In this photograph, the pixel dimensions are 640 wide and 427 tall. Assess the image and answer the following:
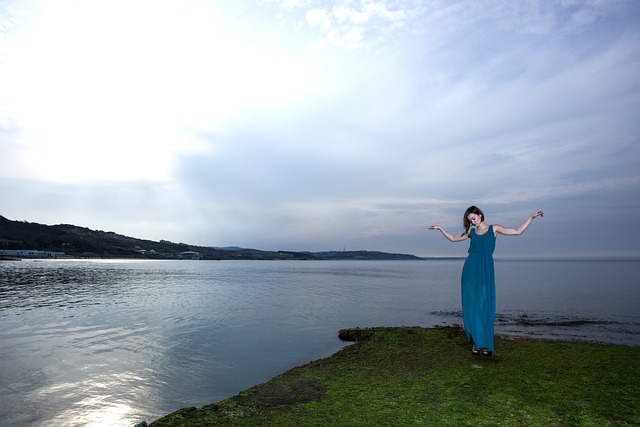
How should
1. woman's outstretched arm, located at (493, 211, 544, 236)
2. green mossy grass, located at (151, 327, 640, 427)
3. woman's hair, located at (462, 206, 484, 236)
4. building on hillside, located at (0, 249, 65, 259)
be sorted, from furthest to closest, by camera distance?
building on hillside, located at (0, 249, 65, 259) → woman's hair, located at (462, 206, 484, 236) → woman's outstretched arm, located at (493, 211, 544, 236) → green mossy grass, located at (151, 327, 640, 427)

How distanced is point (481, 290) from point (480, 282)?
22 centimetres

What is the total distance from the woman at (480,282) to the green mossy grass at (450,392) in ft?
2.38

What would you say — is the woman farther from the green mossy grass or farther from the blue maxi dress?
the green mossy grass

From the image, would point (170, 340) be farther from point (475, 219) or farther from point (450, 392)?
point (475, 219)

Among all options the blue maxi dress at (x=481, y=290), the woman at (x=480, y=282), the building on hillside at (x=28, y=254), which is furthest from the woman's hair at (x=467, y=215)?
the building on hillside at (x=28, y=254)

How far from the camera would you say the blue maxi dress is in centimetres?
1009

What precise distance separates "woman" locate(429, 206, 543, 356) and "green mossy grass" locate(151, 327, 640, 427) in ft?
2.38

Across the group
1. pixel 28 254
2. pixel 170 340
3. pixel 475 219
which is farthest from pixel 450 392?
pixel 28 254

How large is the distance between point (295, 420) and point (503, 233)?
7256 mm

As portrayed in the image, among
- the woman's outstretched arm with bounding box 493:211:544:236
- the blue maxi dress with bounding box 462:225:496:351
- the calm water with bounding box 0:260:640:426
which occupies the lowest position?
the calm water with bounding box 0:260:640:426

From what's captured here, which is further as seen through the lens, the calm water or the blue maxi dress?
the calm water

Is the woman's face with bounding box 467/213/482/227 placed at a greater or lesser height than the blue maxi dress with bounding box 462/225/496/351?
greater

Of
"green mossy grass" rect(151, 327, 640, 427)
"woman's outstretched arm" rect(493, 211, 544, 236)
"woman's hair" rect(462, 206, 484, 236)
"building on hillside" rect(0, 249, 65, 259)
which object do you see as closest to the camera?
"green mossy grass" rect(151, 327, 640, 427)

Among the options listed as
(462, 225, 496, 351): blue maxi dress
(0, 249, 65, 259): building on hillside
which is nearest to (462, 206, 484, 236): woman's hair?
(462, 225, 496, 351): blue maxi dress
